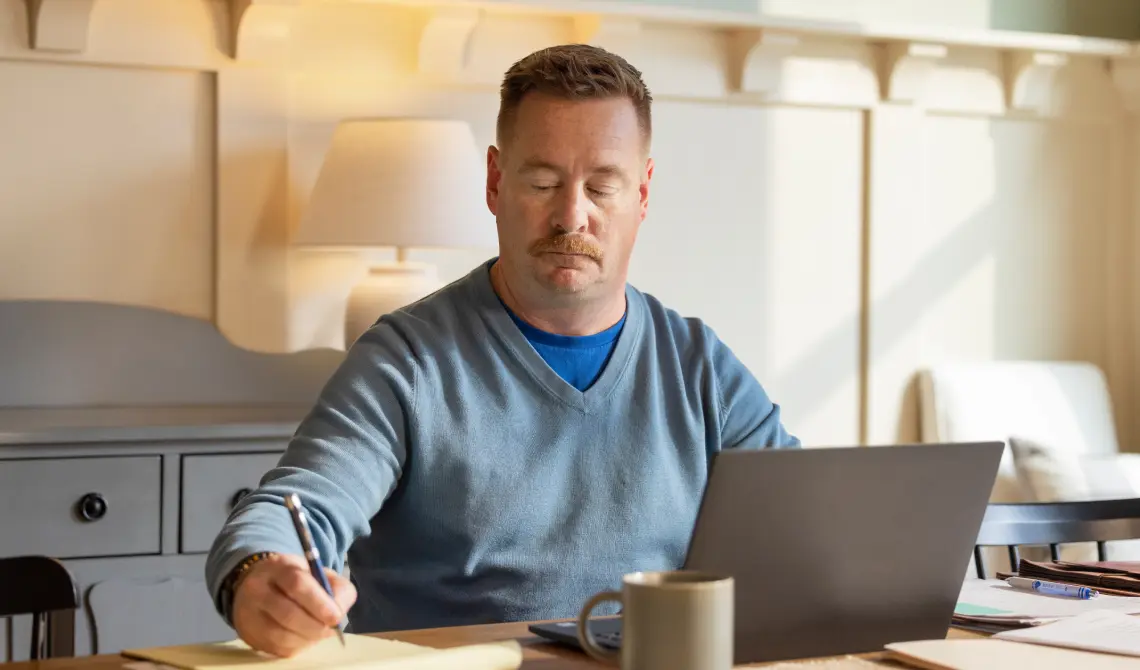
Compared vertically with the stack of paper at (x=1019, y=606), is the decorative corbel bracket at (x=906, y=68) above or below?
above

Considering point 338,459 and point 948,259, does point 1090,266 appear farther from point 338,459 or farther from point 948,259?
point 338,459

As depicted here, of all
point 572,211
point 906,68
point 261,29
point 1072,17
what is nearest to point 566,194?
point 572,211

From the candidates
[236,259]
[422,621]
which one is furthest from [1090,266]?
[422,621]

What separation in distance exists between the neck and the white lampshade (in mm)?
1118

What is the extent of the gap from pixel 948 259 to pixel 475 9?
58.2 inches

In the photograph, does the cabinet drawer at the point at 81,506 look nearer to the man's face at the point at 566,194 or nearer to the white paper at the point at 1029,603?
the man's face at the point at 566,194

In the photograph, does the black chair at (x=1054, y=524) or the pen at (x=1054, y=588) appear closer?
the pen at (x=1054, y=588)

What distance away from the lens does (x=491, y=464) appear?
163 centimetres

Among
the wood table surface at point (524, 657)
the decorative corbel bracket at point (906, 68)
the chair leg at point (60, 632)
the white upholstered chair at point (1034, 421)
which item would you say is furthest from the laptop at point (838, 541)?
the decorative corbel bracket at point (906, 68)

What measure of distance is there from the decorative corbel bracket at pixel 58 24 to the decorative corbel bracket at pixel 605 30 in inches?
43.5

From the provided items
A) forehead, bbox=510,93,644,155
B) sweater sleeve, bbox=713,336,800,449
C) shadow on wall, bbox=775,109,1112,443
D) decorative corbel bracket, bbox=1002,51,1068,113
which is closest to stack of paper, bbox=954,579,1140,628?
sweater sleeve, bbox=713,336,800,449

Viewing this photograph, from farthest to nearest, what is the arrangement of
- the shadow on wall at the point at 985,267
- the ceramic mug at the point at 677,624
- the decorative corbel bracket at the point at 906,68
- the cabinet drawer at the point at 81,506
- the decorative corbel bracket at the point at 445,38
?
1. the shadow on wall at the point at 985,267
2. the decorative corbel bracket at the point at 906,68
3. the decorative corbel bracket at the point at 445,38
4. the cabinet drawer at the point at 81,506
5. the ceramic mug at the point at 677,624

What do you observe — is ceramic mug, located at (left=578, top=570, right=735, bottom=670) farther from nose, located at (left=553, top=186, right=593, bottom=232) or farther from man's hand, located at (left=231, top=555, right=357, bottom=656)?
nose, located at (left=553, top=186, right=593, bottom=232)

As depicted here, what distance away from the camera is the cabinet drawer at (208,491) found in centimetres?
266
